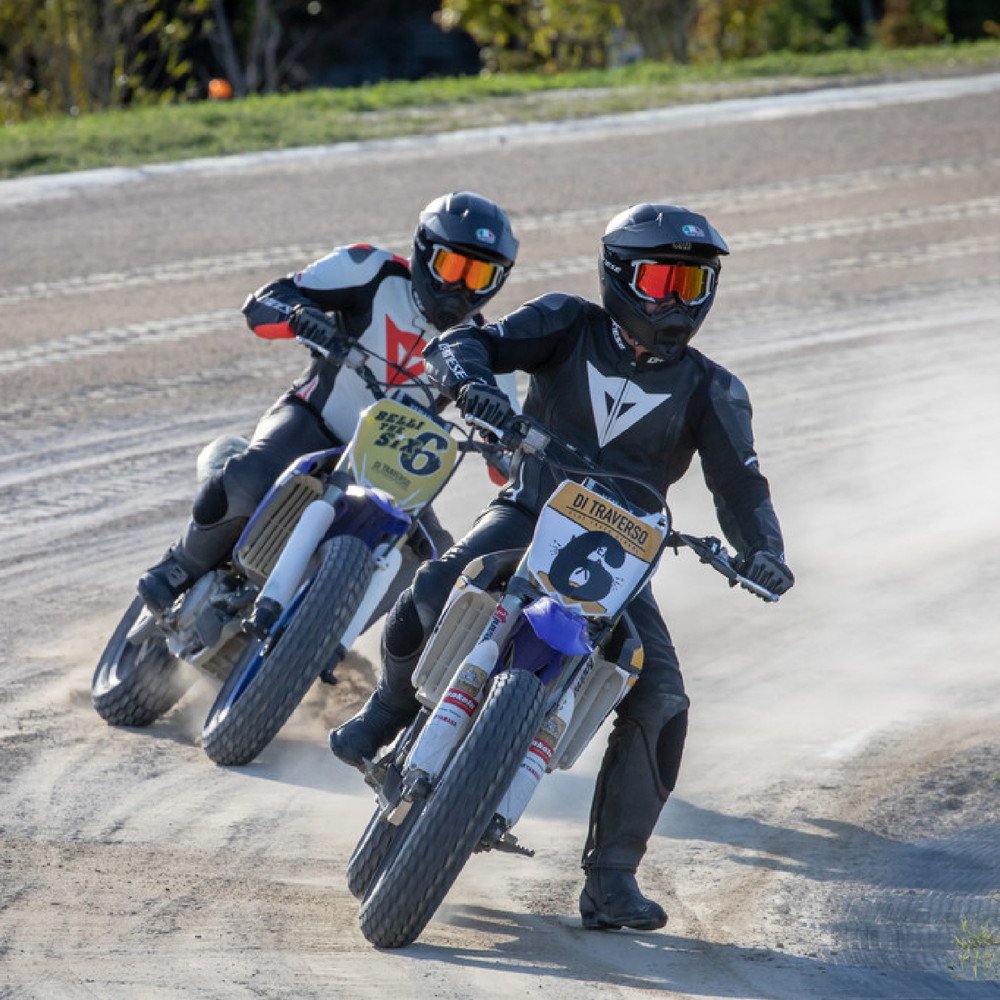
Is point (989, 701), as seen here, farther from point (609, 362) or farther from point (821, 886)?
point (609, 362)

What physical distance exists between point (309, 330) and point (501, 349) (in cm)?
117

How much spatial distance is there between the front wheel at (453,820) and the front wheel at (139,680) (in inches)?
85.7

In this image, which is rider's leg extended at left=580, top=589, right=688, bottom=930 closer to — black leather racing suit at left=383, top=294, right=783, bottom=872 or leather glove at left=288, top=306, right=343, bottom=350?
black leather racing suit at left=383, top=294, right=783, bottom=872

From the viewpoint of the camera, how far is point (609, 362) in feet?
18.2

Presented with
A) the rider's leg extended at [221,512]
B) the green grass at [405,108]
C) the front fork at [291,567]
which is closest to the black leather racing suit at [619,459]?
the front fork at [291,567]

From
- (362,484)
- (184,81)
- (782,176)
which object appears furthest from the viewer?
(184,81)

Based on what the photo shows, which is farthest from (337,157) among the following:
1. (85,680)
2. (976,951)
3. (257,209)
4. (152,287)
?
(976,951)

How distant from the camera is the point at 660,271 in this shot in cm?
541

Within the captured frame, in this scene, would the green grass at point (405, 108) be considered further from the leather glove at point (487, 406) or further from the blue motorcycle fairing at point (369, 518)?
the leather glove at point (487, 406)

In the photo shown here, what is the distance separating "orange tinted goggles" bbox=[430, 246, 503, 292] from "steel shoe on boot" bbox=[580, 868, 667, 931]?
2.41m

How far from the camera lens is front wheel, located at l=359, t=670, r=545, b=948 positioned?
4.61 m

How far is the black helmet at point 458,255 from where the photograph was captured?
21.4 feet

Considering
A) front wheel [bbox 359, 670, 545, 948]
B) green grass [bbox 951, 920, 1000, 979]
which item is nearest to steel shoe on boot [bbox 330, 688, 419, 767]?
front wheel [bbox 359, 670, 545, 948]

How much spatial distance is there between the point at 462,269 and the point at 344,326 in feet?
1.88
